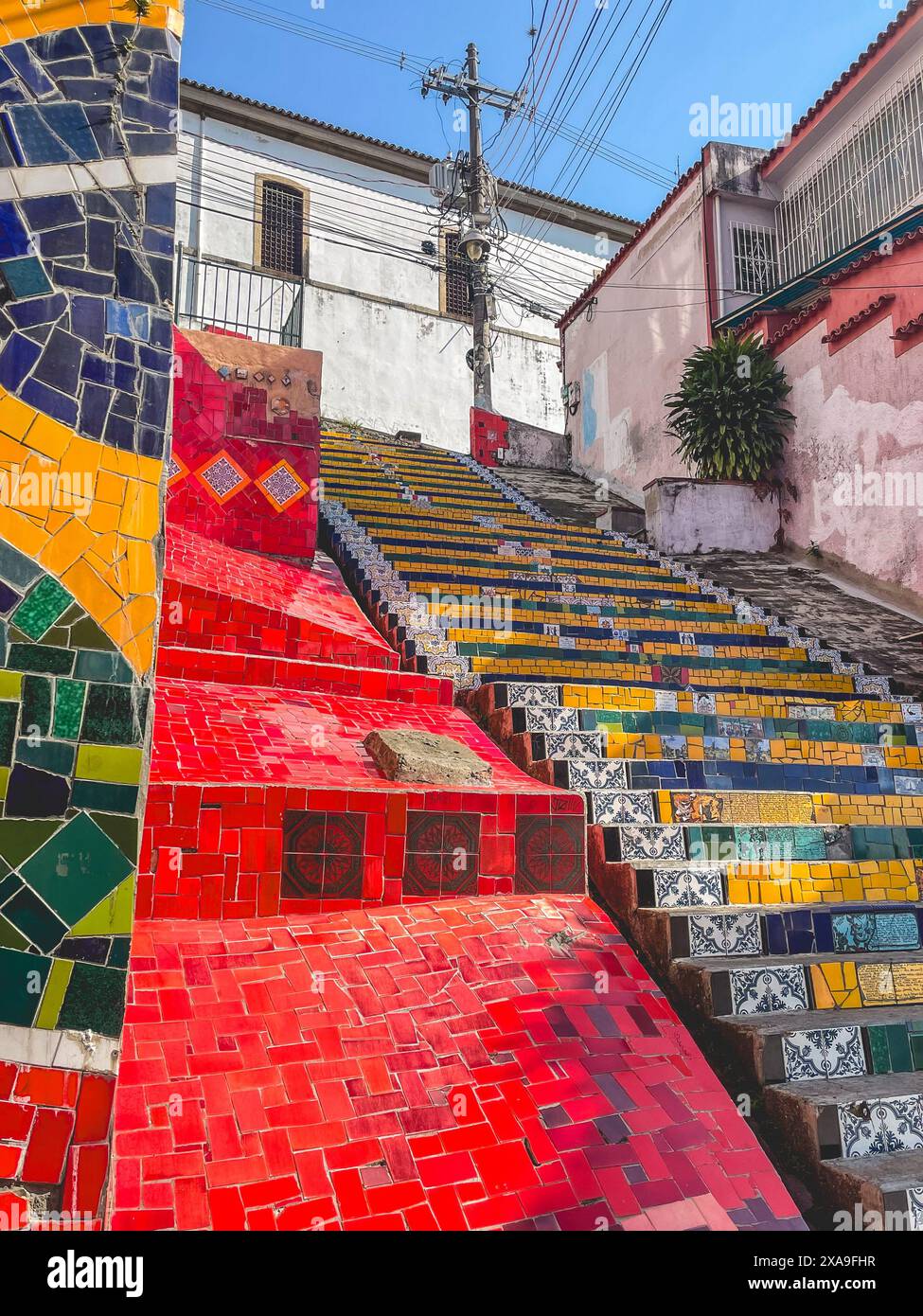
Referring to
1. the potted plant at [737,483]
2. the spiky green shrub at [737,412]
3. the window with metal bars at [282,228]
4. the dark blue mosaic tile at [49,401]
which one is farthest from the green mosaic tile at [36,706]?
the window with metal bars at [282,228]

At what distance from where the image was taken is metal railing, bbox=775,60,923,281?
37.9 ft

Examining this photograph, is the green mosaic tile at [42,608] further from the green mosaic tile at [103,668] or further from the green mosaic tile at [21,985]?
the green mosaic tile at [21,985]

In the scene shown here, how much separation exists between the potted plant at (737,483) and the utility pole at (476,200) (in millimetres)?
7909

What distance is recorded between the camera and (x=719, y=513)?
10.9 m

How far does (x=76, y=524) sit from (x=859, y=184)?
519 inches

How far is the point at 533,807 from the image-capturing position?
12.2 ft

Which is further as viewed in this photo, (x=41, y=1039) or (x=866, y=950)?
(x=866, y=950)

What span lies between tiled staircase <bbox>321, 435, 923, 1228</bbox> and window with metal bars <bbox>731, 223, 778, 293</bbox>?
6.83m

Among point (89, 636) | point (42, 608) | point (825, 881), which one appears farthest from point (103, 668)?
point (825, 881)

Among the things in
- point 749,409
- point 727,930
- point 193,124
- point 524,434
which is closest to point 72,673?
point 727,930

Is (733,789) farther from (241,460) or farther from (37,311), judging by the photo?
(241,460)

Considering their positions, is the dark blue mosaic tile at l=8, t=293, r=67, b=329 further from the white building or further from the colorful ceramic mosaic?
the white building
